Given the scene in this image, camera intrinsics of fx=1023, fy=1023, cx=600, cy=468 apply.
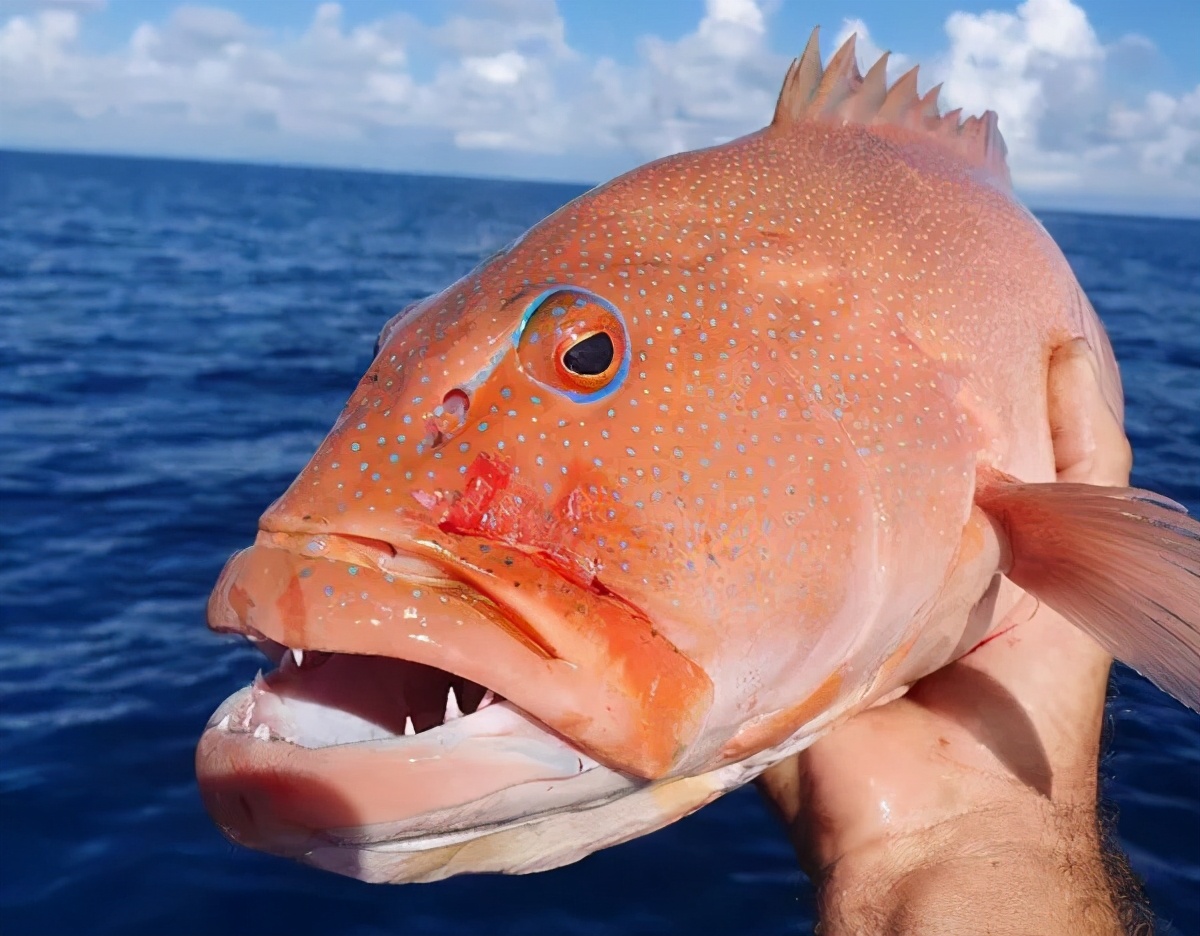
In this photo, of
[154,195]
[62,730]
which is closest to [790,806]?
[62,730]

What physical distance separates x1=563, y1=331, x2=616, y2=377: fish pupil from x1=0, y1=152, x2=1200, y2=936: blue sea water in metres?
2.91

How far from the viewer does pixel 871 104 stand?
299 centimetres

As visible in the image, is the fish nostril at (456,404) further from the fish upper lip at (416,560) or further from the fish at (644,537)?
the fish upper lip at (416,560)

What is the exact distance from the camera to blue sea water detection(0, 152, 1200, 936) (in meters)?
4.10

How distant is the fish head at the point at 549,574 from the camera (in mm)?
1546

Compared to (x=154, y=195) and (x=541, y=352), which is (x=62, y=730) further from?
(x=154, y=195)

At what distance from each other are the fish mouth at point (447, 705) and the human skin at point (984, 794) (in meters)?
1.23

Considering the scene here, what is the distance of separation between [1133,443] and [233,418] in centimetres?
945

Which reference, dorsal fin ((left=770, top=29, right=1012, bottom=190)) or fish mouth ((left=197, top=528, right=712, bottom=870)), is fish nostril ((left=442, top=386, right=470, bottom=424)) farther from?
dorsal fin ((left=770, top=29, right=1012, bottom=190))

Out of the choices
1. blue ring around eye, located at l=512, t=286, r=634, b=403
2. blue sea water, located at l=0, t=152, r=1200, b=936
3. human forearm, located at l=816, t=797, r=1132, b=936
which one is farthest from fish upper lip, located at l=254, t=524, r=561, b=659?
blue sea water, located at l=0, t=152, r=1200, b=936

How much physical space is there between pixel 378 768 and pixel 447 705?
221 mm

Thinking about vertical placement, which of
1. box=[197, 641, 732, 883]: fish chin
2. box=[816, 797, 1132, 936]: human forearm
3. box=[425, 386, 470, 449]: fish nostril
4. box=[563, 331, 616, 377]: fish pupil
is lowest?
box=[816, 797, 1132, 936]: human forearm

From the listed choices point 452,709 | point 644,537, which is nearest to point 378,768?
point 452,709

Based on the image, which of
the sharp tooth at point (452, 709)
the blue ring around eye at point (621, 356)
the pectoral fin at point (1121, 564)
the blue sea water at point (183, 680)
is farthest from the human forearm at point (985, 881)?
the blue ring around eye at point (621, 356)
